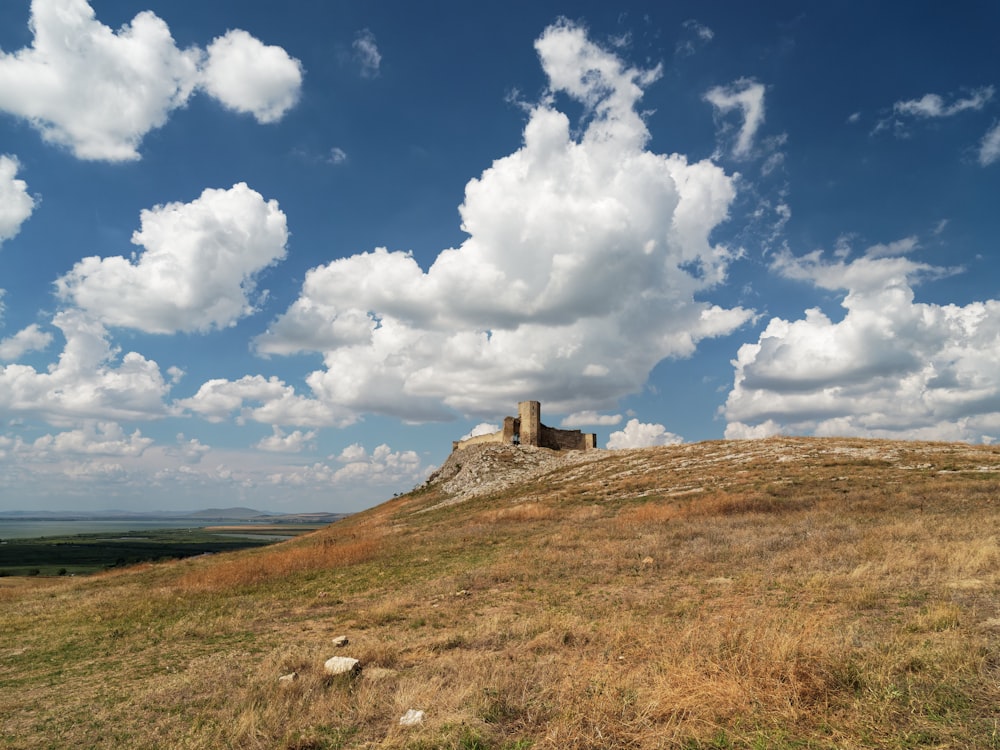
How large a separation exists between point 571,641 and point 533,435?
5781cm

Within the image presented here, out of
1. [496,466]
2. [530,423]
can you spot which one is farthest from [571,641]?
[530,423]

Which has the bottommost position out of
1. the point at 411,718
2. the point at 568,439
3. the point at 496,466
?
the point at 411,718

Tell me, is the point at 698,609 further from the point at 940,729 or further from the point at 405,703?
the point at 405,703

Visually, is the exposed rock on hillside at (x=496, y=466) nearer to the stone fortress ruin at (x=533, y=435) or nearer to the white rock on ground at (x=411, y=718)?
the stone fortress ruin at (x=533, y=435)

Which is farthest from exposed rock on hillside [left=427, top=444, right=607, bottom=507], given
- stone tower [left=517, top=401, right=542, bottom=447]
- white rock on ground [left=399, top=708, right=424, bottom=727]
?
white rock on ground [left=399, top=708, right=424, bottom=727]

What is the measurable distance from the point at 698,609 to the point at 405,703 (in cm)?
658

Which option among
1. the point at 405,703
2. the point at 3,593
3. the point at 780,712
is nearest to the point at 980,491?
the point at 780,712

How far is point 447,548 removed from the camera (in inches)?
944

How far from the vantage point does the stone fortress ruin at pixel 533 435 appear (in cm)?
6775

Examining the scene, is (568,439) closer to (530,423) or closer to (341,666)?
(530,423)

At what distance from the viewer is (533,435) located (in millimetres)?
67688

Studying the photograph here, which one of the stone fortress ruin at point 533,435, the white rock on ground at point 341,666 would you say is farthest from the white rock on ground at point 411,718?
the stone fortress ruin at point 533,435

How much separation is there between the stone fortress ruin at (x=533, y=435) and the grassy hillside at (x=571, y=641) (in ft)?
141

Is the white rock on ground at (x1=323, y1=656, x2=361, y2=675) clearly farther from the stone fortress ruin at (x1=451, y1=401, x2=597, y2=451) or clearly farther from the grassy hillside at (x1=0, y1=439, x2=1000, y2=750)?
the stone fortress ruin at (x1=451, y1=401, x2=597, y2=451)
